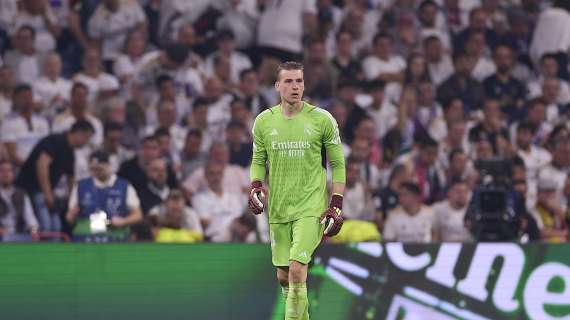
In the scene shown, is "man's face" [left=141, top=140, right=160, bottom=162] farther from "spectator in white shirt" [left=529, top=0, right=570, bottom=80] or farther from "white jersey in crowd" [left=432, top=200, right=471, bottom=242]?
Answer: "spectator in white shirt" [left=529, top=0, right=570, bottom=80]

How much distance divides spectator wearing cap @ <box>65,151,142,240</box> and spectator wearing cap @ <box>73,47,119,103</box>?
98.0 inches

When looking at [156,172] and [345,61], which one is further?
[345,61]

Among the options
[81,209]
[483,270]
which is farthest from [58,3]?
[483,270]

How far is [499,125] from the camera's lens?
62.3 ft

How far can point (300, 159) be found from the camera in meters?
10.9

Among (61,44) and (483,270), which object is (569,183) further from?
(61,44)

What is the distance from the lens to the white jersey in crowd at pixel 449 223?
16625 millimetres

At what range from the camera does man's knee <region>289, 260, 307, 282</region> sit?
10602 mm

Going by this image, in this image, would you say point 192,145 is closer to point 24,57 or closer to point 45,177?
point 45,177

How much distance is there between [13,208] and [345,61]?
5840 mm

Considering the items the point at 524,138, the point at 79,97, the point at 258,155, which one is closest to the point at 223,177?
the point at 79,97

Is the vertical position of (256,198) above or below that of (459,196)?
above

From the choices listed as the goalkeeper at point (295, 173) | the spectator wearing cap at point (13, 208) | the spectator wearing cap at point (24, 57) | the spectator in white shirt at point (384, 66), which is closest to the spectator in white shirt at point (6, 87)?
the spectator wearing cap at point (24, 57)

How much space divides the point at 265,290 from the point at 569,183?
20.9 ft
